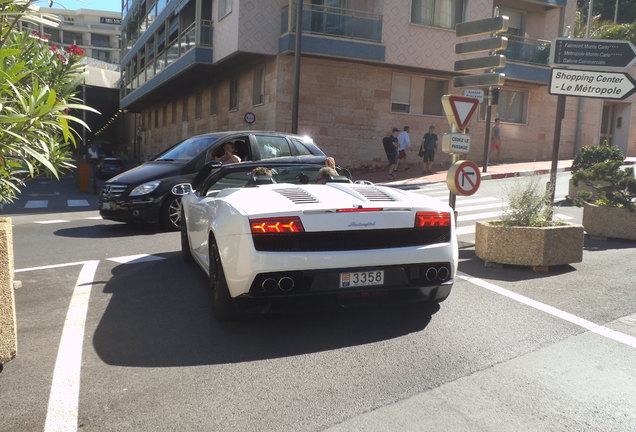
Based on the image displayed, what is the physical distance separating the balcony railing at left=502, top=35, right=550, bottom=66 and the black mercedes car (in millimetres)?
17736

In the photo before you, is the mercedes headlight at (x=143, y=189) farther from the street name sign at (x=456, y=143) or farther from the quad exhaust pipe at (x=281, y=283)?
the quad exhaust pipe at (x=281, y=283)

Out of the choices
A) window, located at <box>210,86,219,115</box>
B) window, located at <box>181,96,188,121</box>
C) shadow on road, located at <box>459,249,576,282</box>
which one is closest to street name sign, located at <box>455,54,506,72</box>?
shadow on road, located at <box>459,249,576,282</box>

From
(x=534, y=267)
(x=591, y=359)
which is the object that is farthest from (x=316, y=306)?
(x=534, y=267)

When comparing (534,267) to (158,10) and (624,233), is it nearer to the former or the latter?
(624,233)

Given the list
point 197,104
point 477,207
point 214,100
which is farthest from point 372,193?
point 197,104

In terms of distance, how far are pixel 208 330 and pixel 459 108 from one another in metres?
5.55

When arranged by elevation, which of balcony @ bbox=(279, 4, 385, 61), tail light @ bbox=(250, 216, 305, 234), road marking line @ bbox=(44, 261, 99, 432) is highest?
balcony @ bbox=(279, 4, 385, 61)

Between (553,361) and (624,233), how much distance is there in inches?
231

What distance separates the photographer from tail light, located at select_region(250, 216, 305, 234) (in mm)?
4066

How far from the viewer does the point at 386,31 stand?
71.7ft

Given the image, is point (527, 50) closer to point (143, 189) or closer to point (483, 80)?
point (483, 80)

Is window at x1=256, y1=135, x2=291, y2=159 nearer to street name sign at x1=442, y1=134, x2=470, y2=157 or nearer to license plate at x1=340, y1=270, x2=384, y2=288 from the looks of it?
street name sign at x1=442, y1=134, x2=470, y2=157

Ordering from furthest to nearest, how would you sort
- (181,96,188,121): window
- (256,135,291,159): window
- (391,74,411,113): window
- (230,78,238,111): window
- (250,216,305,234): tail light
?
(181,96,188,121): window < (230,78,238,111): window < (391,74,411,113): window < (256,135,291,159): window < (250,216,305,234): tail light

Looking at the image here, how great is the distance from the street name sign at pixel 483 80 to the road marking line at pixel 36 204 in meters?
11.6
